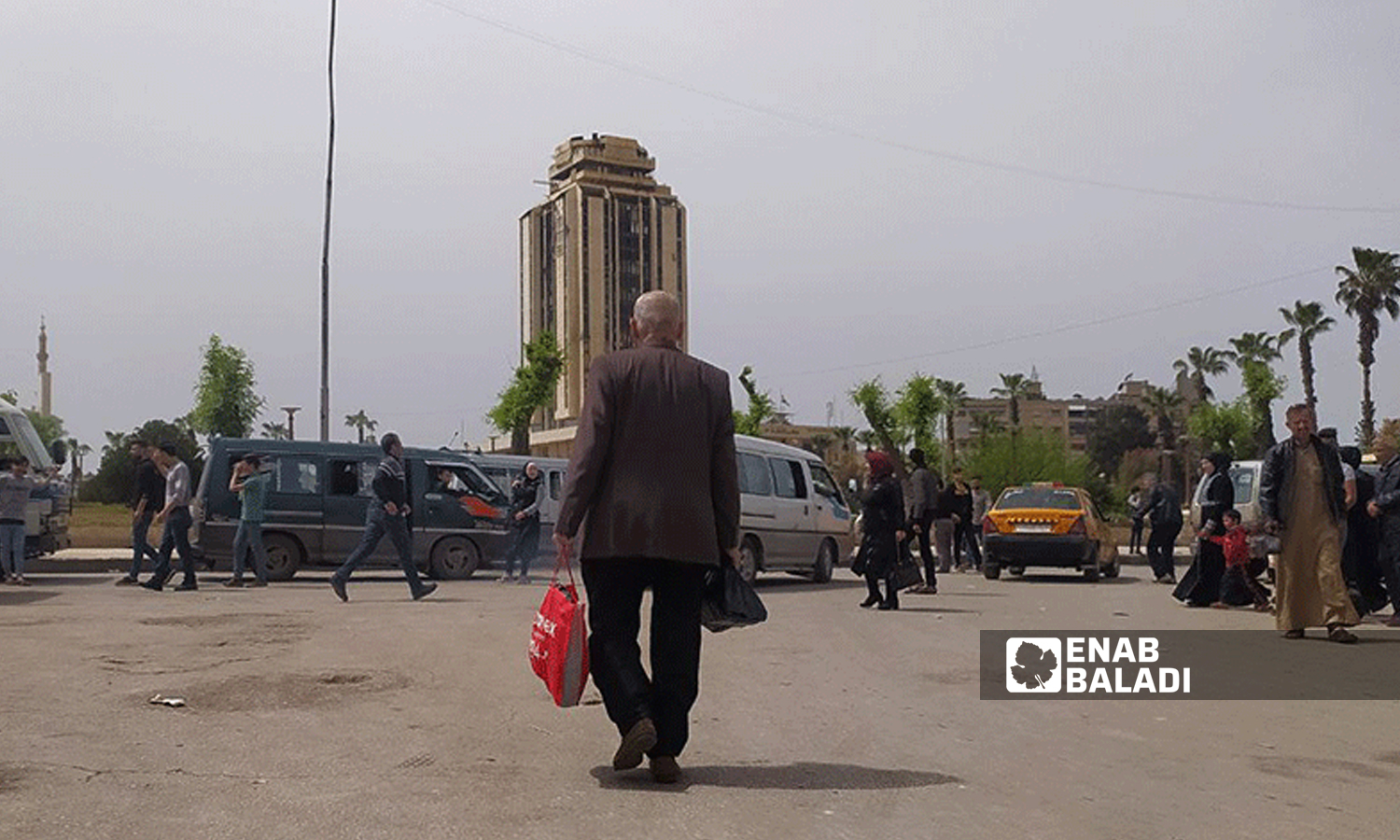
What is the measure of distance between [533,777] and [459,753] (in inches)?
24.4

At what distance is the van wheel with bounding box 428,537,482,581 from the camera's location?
21656mm

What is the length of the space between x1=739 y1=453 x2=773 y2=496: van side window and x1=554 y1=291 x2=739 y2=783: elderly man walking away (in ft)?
42.5

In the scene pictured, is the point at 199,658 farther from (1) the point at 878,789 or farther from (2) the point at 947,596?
(2) the point at 947,596

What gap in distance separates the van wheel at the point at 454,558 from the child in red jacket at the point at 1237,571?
10.6m

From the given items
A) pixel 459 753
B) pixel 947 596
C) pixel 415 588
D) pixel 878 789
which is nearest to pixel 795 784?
pixel 878 789

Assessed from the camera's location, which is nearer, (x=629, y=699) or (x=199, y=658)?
(x=629, y=699)

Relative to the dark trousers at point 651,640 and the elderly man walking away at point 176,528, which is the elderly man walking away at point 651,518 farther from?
the elderly man walking away at point 176,528

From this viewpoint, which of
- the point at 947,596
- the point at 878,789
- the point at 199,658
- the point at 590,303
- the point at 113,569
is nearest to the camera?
the point at 878,789

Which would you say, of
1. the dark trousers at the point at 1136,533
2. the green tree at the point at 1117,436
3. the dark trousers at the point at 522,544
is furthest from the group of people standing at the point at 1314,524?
the green tree at the point at 1117,436

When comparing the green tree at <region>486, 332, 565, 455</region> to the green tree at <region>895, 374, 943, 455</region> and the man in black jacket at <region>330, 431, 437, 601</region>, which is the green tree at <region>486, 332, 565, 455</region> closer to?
the green tree at <region>895, 374, 943, 455</region>

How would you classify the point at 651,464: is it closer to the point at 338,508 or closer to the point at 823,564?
the point at 823,564

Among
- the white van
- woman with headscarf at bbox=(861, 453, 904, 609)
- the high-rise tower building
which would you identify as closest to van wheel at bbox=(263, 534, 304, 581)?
the white van

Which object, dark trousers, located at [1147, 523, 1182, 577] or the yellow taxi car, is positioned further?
the yellow taxi car

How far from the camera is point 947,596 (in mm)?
17812
